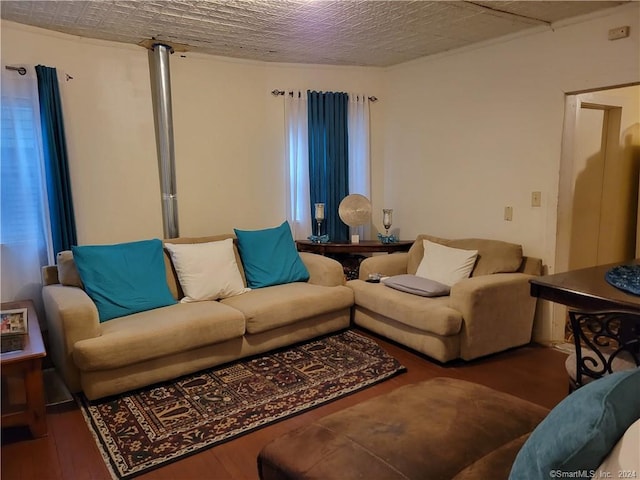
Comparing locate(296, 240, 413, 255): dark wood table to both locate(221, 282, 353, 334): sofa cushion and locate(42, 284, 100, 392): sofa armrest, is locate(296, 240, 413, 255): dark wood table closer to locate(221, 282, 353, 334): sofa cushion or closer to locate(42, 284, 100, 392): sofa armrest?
locate(221, 282, 353, 334): sofa cushion

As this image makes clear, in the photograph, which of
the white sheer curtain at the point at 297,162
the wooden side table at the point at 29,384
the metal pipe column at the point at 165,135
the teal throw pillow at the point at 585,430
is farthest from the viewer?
the white sheer curtain at the point at 297,162

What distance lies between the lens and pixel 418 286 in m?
3.33

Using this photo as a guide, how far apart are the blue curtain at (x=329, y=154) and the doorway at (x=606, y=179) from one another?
2.00 m

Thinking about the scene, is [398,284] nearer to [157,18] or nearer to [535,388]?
[535,388]

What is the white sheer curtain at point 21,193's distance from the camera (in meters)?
2.99

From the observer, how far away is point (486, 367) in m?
3.03

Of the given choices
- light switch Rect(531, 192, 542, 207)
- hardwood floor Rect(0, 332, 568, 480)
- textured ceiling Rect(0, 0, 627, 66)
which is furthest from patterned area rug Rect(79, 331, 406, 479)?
textured ceiling Rect(0, 0, 627, 66)

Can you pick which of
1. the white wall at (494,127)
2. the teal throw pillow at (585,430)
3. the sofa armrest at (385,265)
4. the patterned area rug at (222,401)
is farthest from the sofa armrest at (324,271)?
the teal throw pillow at (585,430)

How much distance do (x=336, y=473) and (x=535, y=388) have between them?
1877 millimetres

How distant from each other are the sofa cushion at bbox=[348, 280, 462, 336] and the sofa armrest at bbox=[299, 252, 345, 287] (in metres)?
0.14

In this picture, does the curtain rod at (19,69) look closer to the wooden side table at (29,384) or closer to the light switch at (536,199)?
the wooden side table at (29,384)

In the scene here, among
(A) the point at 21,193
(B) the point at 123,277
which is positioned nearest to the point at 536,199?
(B) the point at 123,277

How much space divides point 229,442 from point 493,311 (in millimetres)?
1908

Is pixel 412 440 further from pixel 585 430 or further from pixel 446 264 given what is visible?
pixel 446 264
